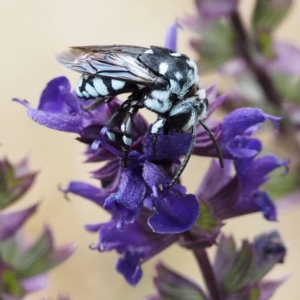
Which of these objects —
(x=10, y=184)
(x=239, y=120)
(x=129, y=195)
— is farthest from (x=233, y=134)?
(x=10, y=184)

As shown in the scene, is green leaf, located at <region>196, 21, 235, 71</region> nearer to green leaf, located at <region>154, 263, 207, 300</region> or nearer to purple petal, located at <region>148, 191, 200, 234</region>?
green leaf, located at <region>154, 263, 207, 300</region>

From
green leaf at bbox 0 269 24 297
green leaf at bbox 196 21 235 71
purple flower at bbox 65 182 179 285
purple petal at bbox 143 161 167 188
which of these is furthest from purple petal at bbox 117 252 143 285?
green leaf at bbox 196 21 235 71

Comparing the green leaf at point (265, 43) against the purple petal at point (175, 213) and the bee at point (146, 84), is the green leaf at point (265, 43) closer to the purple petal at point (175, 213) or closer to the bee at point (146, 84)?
the bee at point (146, 84)

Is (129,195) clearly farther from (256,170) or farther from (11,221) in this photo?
(11,221)

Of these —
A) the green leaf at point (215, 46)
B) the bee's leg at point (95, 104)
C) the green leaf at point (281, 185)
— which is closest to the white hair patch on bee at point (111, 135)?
the bee's leg at point (95, 104)

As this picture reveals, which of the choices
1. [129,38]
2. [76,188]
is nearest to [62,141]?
[129,38]

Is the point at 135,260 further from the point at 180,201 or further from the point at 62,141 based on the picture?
the point at 62,141
